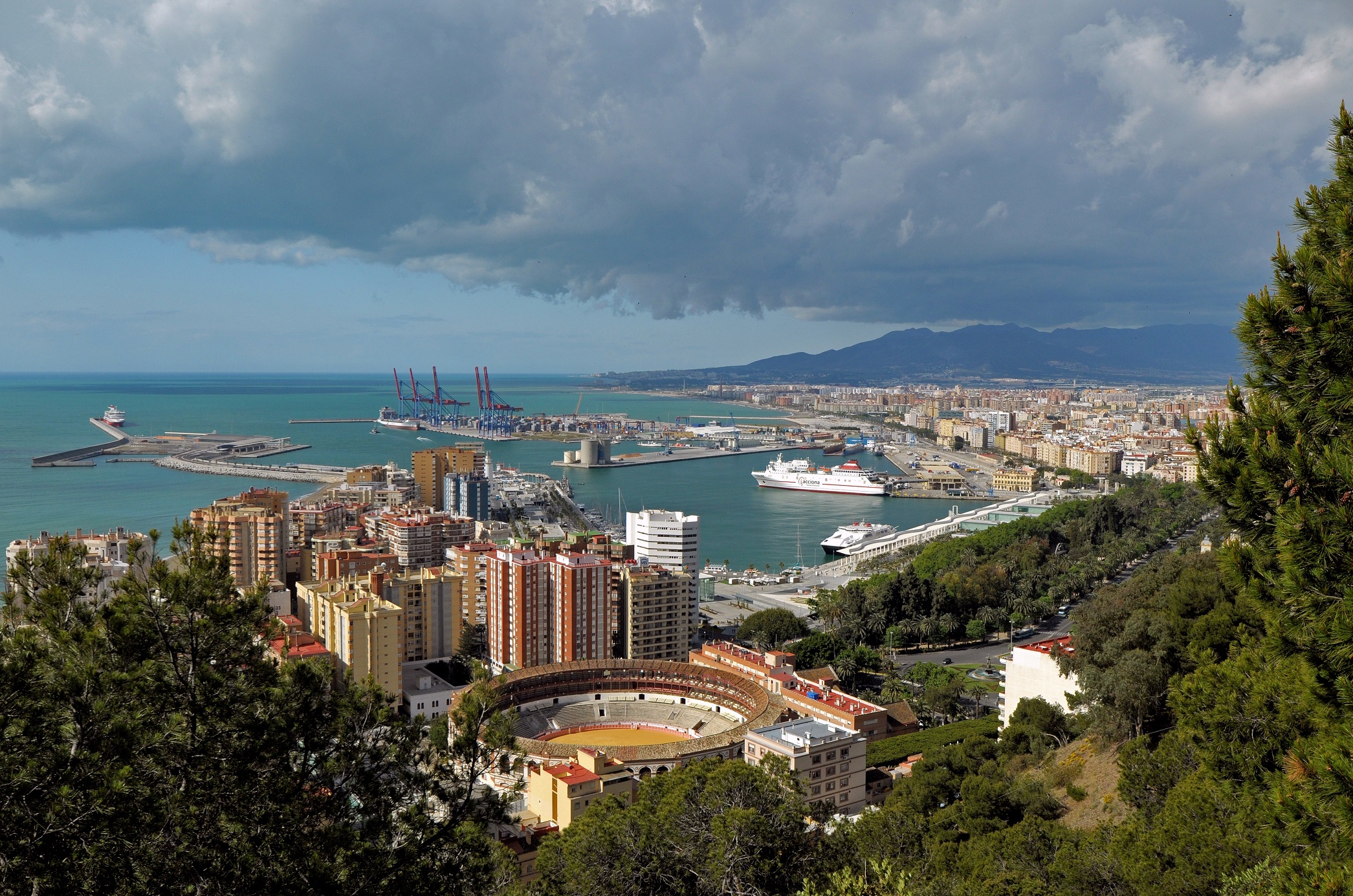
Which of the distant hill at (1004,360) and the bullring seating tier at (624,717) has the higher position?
the distant hill at (1004,360)

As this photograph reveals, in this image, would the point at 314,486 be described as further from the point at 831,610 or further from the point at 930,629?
the point at 930,629

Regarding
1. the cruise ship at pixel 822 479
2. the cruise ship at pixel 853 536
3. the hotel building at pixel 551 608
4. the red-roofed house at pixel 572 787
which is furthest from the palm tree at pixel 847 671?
the cruise ship at pixel 822 479

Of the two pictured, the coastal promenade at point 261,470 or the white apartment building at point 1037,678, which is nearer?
the white apartment building at point 1037,678

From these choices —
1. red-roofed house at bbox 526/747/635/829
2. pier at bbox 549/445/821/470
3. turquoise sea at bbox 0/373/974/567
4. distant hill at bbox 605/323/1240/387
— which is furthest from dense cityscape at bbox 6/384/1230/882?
distant hill at bbox 605/323/1240/387

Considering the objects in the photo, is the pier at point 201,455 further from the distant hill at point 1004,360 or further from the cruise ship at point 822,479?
the distant hill at point 1004,360

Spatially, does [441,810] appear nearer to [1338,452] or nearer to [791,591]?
[1338,452]

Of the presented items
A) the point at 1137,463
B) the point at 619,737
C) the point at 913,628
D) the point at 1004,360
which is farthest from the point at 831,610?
the point at 1004,360
